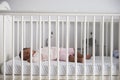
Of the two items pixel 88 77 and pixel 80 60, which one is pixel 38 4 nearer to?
pixel 80 60

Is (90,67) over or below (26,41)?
below

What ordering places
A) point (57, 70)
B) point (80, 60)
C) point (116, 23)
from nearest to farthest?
1. point (57, 70)
2. point (80, 60)
3. point (116, 23)

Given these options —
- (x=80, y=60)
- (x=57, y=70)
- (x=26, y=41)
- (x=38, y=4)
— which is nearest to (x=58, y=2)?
(x=38, y=4)

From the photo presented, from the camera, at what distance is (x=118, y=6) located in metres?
3.15

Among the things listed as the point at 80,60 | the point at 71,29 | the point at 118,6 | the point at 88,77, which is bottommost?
the point at 88,77

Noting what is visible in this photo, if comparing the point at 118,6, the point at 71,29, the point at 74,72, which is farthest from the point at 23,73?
the point at 118,6

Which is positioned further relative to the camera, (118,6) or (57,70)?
(118,6)

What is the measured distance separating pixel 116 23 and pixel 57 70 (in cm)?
156

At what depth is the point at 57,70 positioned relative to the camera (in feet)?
6.01

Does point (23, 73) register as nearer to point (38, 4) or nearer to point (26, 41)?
point (26, 41)

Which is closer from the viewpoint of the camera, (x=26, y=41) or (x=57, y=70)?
(x=57, y=70)

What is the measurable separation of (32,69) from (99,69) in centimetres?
63

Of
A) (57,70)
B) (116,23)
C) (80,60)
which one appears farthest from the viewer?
(116,23)

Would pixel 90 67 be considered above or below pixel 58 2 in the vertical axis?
below
